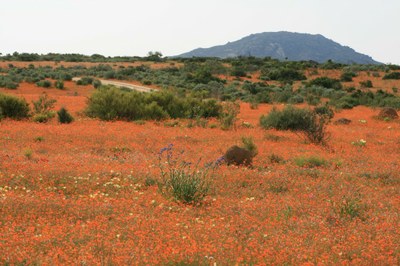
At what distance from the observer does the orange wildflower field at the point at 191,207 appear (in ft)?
20.2

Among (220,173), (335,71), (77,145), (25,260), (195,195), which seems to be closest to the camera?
(25,260)

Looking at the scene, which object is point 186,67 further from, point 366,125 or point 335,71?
point 366,125

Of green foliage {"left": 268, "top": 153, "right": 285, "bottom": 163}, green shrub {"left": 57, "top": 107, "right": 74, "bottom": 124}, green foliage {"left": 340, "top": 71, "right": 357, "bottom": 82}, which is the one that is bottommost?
green foliage {"left": 268, "top": 153, "right": 285, "bottom": 163}

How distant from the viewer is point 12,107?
22078 mm

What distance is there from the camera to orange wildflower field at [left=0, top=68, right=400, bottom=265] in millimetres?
6168

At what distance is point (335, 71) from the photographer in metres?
62.1

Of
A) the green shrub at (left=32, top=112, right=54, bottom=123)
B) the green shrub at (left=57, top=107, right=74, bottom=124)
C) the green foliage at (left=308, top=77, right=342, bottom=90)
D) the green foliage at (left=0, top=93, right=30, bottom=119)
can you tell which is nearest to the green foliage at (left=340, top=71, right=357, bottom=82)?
the green foliage at (left=308, top=77, right=342, bottom=90)

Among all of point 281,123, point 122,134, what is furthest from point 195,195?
point 281,123

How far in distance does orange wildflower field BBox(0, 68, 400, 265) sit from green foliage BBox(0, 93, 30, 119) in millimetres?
5491

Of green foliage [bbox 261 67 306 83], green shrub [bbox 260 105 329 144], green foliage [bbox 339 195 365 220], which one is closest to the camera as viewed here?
green foliage [bbox 339 195 365 220]

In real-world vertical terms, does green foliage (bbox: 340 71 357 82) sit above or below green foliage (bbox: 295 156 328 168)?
above

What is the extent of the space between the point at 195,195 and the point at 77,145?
7425 millimetres

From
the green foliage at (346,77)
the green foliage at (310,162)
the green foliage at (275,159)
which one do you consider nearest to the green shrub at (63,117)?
the green foliage at (275,159)

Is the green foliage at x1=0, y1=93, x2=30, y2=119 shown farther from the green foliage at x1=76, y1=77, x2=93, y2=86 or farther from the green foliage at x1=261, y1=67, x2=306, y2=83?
the green foliage at x1=261, y1=67, x2=306, y2=83
